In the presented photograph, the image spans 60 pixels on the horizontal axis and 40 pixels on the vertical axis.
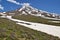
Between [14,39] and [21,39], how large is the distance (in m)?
2.16

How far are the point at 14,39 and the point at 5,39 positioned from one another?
135cm

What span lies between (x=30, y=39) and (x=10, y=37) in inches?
168

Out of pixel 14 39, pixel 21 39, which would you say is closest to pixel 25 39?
pixel 21 39

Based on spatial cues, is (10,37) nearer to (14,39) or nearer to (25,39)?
(14,39)

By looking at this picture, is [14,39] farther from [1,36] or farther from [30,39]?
[30,39]

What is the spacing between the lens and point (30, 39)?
28312mm

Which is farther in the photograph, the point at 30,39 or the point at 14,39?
the point at 30,39

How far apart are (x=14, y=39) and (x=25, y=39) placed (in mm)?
3015

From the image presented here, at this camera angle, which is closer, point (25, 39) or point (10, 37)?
point (10, 37)

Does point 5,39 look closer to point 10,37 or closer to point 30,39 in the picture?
point 10,37

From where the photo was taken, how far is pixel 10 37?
83.4 feet

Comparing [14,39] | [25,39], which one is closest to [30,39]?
[25,39]

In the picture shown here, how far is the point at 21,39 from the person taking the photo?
2691 centimetres

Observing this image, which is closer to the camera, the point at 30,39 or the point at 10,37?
the point at 10,37
